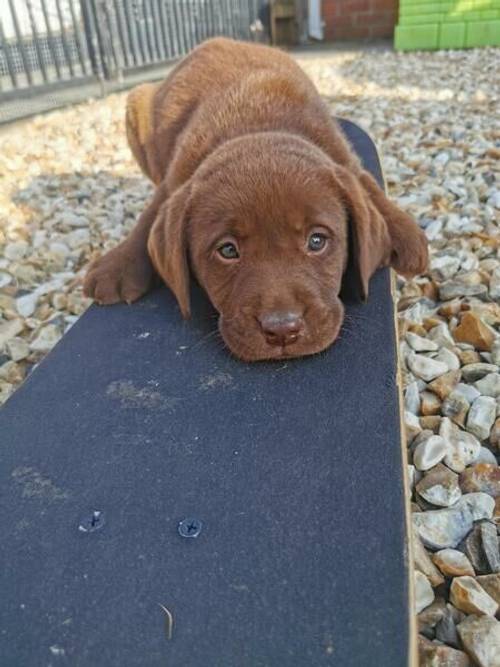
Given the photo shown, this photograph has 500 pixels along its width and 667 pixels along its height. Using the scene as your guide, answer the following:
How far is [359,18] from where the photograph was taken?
1248 centimetres

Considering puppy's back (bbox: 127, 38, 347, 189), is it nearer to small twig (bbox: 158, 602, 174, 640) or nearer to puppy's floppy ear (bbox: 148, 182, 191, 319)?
puppy's floppy ear (bbox: 148, 182, 191, 319)

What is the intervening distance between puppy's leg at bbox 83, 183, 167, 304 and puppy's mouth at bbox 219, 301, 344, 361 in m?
0.73

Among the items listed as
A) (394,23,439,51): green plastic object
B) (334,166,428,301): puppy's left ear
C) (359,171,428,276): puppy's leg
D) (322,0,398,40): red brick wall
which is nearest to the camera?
(334,166,428,301): puppy's left ear

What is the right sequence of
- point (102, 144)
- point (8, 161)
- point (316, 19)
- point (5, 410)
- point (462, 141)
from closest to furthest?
point (5, 410)
point (462, 141)
point (8, 161)
point (102, 144)
point (316, 19)

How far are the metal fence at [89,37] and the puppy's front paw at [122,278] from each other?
16.5 ft

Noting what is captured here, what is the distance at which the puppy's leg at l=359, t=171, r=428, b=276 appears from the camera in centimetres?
260

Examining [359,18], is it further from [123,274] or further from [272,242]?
[272,242]

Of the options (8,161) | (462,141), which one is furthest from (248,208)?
(8,161)

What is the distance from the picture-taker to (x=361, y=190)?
7.84 ft

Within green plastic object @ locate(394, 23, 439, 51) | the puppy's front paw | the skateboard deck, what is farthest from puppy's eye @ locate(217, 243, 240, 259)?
green plastic object @ locate(394, 23, 439, 51)

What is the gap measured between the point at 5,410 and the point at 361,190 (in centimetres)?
146

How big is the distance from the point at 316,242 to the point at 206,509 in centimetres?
100

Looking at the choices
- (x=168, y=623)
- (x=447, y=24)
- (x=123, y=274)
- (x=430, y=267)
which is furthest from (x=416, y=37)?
(x=168, y=623)

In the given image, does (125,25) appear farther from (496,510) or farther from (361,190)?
(496,510)
